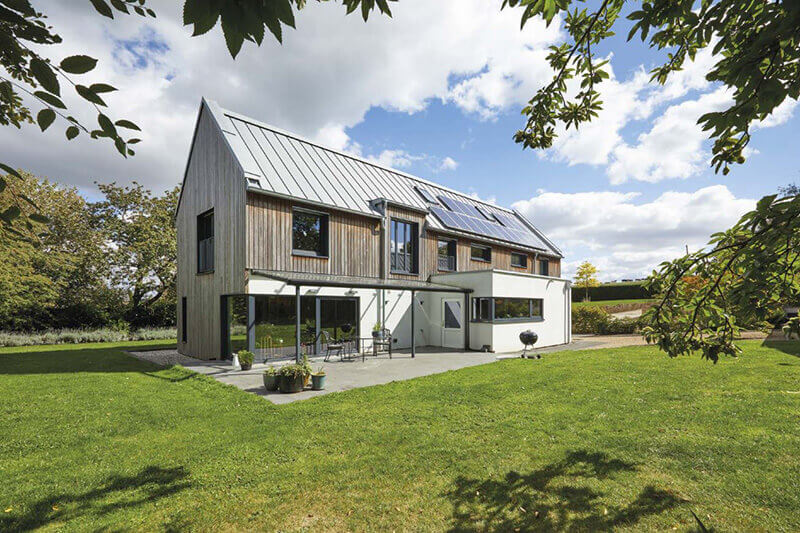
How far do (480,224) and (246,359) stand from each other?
1442 centimetres

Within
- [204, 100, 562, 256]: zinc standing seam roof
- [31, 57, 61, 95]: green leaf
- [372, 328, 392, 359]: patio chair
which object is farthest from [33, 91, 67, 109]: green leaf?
[372, 328, 392, 359]: patio chair

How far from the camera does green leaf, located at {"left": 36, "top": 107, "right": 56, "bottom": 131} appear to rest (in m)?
1.56

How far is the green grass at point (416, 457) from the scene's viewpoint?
3615 mm

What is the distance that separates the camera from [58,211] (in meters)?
22.7

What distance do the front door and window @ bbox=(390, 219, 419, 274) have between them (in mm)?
2193

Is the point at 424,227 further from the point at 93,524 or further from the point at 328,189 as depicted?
the point at 93,524

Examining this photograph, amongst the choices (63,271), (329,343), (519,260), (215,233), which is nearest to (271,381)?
(329,343)

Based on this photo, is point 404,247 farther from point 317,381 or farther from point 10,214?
point 10,214

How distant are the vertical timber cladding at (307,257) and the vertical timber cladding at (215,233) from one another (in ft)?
1.47

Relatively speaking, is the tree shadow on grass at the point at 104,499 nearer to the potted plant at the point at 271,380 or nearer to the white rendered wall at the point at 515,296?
the potted plant at the point at 271,380

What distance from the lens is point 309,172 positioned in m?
15.0

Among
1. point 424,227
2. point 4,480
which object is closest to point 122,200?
point 424,227

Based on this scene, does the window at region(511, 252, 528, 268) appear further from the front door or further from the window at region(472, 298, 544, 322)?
the front door

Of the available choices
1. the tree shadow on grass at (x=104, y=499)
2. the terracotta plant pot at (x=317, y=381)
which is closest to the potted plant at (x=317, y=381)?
the terracotta plant pot at (x=317, y=381)
